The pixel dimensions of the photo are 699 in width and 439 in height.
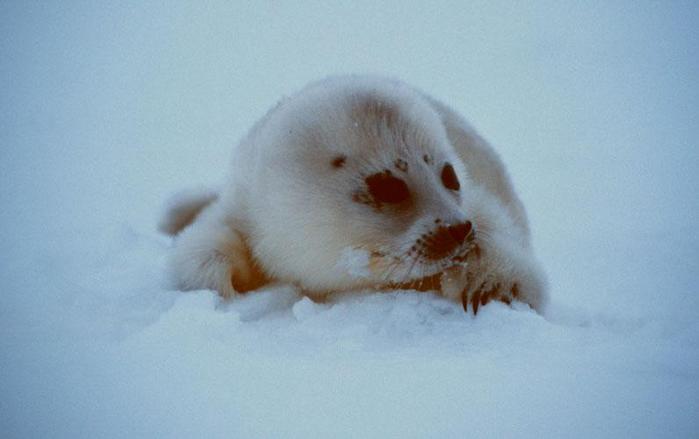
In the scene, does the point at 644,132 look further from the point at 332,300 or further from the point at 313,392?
the point at 313,392

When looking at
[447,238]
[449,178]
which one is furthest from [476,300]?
[449,178]

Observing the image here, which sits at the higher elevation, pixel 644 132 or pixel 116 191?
pixel 644 132

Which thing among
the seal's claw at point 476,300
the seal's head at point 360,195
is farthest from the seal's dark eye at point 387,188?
the seal's claw at point 476,300

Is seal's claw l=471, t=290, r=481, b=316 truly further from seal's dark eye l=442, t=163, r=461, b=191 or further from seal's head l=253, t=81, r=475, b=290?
seal's dark eye l=442, t=163, r=461, b=191

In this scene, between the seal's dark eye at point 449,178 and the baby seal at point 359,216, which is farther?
the seal's dark eye at point 449,178

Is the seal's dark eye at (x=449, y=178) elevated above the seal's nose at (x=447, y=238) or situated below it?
above

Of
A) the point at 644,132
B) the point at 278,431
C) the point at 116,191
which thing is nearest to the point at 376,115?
the point at 278,431

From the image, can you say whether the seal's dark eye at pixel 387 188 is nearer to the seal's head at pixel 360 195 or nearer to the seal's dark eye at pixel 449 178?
the seal's head at pixel 360 195

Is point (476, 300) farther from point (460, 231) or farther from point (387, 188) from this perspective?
point (387, 188)
